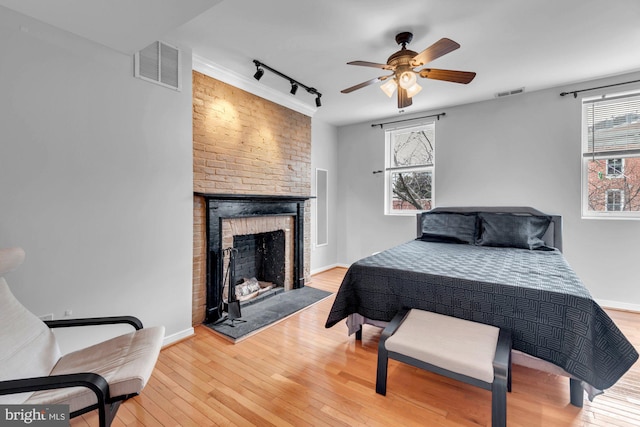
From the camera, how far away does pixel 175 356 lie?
2354 mm

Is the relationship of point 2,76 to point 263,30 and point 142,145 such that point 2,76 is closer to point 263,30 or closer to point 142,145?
point 142,145

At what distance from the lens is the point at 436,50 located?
2008mm

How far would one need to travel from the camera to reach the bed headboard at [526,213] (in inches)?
132

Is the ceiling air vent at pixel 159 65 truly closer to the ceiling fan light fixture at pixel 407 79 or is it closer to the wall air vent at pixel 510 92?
the ceiling fan light fixture at pixel 407 79

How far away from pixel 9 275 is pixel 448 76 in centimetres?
335

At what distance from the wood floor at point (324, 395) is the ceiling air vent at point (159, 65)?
91.3 inches

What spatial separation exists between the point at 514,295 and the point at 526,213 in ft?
7.72

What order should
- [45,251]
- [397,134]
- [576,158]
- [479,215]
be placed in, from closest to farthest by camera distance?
[45,251], [576,158], [479,215], [397,134]

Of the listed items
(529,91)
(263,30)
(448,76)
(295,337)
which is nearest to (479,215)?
(529,91)

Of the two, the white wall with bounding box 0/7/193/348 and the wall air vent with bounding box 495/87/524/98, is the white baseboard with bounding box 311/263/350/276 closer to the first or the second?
the white wall with bounding box 0/7/193/348

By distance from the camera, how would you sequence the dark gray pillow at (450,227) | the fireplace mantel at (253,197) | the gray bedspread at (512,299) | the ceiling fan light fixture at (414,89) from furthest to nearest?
1. the dark gray pillow at (450,227)
2. the fireplace mantel at (253,197)
3. the ceiling fan light fixture at (414,89)
4. the gray bedspread at (512,299)

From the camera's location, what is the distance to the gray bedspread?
1599 millimetres

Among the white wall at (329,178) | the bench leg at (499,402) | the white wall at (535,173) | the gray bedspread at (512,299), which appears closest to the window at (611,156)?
the white wall at (535,173)

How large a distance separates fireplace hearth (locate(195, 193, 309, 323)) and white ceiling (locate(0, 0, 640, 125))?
1414 mm
